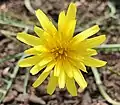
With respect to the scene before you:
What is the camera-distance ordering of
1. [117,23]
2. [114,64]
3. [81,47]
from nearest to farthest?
[81,47] < [114,64] < [117,23]

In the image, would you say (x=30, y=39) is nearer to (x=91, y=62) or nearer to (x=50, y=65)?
(x=50, y=65)

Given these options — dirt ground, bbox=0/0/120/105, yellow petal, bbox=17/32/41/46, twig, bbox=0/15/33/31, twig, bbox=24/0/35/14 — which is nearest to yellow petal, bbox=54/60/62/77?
yellow petal, bbox=17/32/41/46

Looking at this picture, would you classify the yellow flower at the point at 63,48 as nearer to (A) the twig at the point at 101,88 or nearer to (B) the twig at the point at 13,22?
(A) the twig at the point at 101,88

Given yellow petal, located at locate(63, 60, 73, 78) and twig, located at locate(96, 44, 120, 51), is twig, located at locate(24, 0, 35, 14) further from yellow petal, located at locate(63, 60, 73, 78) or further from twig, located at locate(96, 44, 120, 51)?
yellow petal, located at locate(63, 60, 73, 78)

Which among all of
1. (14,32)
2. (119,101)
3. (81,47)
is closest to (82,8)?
(14,32)

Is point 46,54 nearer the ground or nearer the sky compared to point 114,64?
nearer the ground

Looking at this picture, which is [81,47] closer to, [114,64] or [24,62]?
[24,62]

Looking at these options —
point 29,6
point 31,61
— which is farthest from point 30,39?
point 29,6
